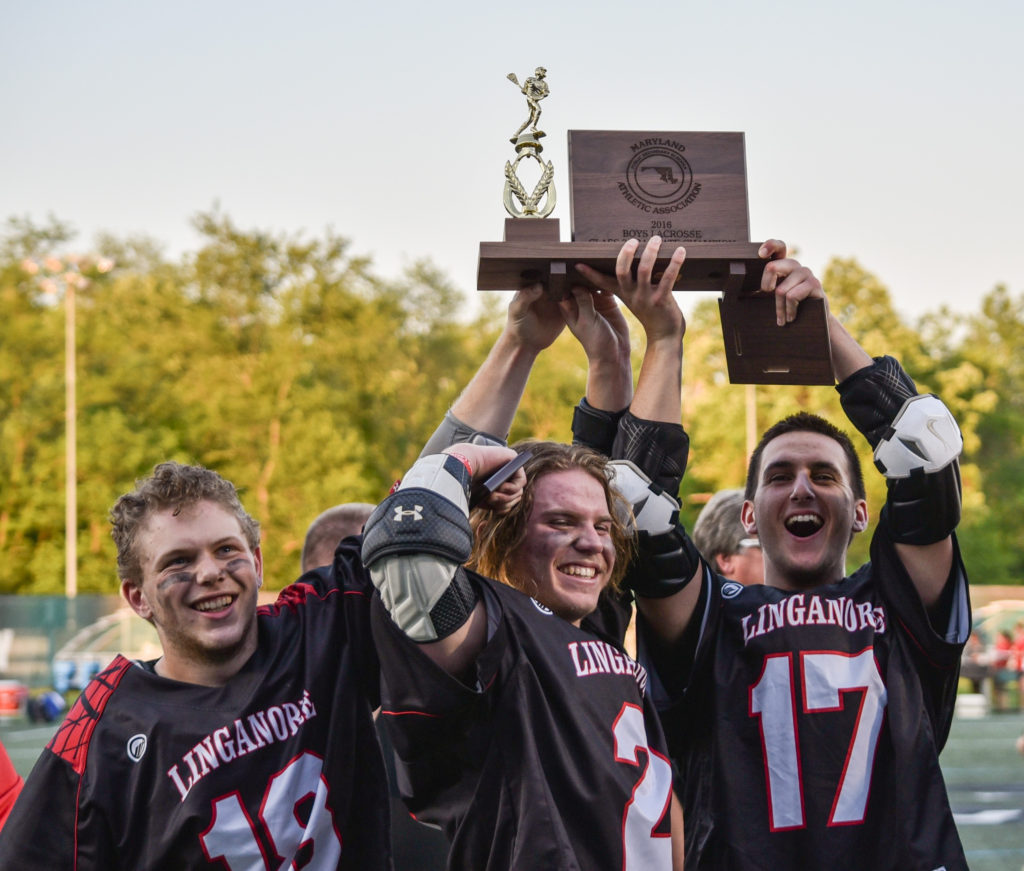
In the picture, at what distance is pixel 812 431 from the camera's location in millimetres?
3248

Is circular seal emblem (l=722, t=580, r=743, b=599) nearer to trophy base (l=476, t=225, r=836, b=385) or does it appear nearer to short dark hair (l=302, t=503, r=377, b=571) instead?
trophy base (l=476, t=225, r=836, b=385)

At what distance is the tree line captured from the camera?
29562mm

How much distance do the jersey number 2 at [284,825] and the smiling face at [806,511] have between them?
4.54ft

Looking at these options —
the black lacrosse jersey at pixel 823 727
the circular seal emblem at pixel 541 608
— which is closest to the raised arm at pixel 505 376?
the circular seal emblem at pixel 541 608

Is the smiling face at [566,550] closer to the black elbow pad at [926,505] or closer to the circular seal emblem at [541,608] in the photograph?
the circular seal emblem at [541,608]

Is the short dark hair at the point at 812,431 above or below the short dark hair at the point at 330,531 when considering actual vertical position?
above

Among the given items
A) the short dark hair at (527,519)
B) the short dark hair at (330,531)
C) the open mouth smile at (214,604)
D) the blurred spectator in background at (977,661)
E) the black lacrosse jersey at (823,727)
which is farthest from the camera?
the blurred spectator in background at (977,661)

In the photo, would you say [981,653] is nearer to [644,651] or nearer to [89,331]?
[644,651]

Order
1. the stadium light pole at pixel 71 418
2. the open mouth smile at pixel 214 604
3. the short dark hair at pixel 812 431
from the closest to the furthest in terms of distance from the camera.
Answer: the open mouth smile at pixel 214 604
the short dark hair at pixel 812 431
the stadium light pole at pixel 71 418

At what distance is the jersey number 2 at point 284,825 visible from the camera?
94.0 inches

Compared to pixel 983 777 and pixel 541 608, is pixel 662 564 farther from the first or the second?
pixel 983 777

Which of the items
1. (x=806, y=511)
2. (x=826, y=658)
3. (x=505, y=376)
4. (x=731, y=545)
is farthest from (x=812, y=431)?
(x=731, y=545)

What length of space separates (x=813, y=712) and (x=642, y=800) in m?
0.69

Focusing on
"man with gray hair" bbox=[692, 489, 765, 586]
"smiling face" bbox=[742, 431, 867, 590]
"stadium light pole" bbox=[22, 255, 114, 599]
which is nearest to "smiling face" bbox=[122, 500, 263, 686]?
"smiling face" bbox=[742, 431, 867, 590]
